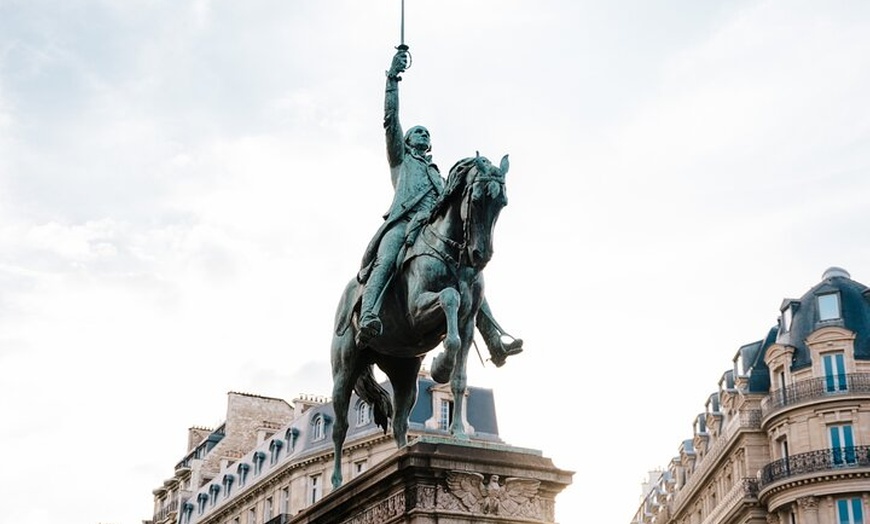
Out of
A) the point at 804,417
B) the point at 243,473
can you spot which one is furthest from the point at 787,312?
the point at 243,473

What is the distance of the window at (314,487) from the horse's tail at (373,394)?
53.4 metres

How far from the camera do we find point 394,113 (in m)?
13.1

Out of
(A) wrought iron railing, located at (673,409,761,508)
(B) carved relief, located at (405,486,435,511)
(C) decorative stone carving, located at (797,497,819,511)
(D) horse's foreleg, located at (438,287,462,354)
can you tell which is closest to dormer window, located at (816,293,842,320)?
(A) wrought iron railing, located at (673,409,761,508)

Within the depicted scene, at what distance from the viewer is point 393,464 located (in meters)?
11.3

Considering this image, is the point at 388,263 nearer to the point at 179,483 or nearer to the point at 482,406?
the point at 482,406

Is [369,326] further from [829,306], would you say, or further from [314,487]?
[314,487]

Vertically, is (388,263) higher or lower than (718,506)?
lower

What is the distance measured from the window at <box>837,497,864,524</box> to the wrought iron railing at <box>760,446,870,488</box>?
139cm

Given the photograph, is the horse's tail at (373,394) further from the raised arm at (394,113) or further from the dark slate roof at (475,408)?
the dark slate roof at (475,408)

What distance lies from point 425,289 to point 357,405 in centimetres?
5354

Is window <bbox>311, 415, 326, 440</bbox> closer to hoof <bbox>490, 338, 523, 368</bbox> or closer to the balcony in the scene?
the balcony

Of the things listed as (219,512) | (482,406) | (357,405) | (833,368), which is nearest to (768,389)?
(833,368)

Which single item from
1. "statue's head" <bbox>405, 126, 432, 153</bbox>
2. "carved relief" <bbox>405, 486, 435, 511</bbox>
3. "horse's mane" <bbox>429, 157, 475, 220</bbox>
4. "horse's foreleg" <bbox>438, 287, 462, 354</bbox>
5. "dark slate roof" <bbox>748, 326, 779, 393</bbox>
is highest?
"dark slate roof" <bbox>748, 326, 779, 393</bbox>

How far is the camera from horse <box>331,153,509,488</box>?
37.2ft
